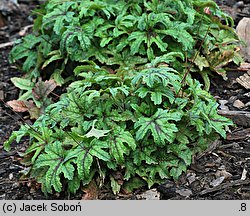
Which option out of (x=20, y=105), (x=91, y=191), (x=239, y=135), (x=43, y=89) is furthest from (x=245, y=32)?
(x=91, y=191)

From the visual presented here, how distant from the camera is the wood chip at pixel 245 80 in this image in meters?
4.84

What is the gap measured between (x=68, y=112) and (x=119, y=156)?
59 cm

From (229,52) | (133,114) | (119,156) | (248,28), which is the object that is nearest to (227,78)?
(229,52)

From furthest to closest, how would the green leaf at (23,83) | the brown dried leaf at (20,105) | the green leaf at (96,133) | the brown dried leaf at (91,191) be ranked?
the green leaf at (23,83)
the brown dried leaf at (20,105)
the brown dried leaf at (91,191)
the green leaf at (96,133)

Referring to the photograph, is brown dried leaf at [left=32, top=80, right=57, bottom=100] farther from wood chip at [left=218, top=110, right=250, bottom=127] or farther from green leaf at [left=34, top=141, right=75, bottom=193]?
wood chip at [left=218, top=110, right=250, bottom=127]

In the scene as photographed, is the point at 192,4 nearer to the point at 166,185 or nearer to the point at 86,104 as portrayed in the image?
the point at 86,104

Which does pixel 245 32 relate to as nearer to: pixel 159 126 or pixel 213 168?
pixel 213 168

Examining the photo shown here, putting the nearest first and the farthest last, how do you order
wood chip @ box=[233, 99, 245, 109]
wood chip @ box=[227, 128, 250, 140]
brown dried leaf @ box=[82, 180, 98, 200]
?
brown dried leaf @ box=[82, 180, 98, 200] < wood chip @ box=[227, 128, 250, 140] < wood chip @ box=[233, 99, 245, 109]

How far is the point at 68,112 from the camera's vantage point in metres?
4.18

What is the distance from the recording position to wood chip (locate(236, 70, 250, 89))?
15.9 ft

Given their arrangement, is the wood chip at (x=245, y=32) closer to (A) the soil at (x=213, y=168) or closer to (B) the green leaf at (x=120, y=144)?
(A) the soil at (x=213, y=168)

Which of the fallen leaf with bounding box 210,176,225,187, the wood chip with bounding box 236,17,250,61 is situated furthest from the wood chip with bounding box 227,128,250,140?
the wood chip with bounding box 236,17,250,61

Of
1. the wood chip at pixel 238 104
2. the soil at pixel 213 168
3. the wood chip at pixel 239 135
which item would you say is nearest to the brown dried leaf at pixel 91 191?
the soil at pixel 213 168

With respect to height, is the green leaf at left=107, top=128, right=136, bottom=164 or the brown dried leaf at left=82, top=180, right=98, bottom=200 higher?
the green leaf at left=107, top=128, right=136, bottom=164
